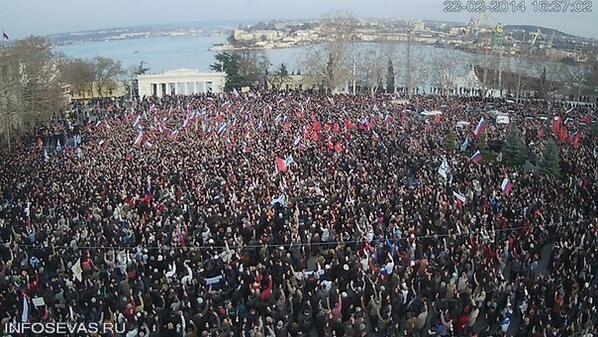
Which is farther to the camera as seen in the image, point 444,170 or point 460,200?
point 444,170

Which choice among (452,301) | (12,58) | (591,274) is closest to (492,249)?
(591,274)

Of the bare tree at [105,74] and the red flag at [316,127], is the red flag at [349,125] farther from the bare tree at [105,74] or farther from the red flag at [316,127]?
the bare tree at [105,74]

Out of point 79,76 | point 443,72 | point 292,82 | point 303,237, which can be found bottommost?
point 292,82

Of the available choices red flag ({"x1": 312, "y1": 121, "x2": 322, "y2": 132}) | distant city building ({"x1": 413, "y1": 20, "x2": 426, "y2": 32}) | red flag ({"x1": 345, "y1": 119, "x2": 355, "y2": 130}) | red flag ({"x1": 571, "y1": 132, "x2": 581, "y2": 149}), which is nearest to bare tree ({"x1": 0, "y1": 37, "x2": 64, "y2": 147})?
red flag ({"x1": 312, "y1": 121, "x2": 322, "y2": 132})

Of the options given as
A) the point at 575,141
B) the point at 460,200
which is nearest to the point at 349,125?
the point at 575,141

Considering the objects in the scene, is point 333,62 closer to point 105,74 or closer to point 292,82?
point 292,82

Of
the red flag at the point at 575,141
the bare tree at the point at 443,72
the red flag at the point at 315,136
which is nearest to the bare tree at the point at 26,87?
the red flag at the point at 315,136

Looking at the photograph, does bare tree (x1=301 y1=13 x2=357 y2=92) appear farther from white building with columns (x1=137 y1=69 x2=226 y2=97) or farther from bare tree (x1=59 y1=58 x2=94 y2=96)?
bare tree (x1=59 y1=58 x2=94 y2=96)
